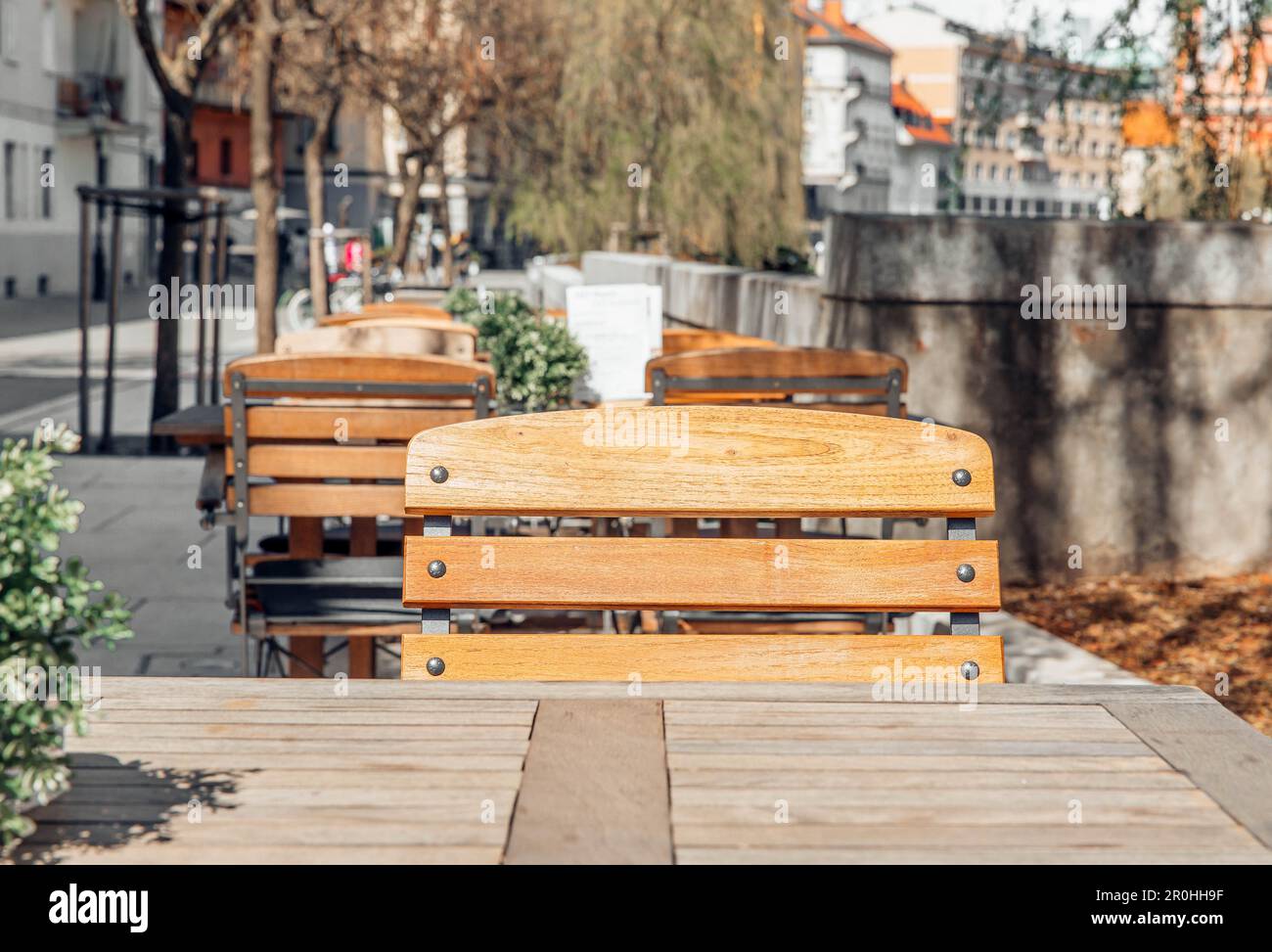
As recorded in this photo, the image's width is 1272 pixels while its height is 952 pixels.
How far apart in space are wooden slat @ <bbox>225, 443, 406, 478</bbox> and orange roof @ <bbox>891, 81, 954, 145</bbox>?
128143 millimetres

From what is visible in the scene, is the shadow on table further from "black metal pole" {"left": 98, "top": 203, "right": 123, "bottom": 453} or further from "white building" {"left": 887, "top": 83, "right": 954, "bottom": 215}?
"white building" {"left": 887, "top": 83, "right": 954, "bottom": 215}

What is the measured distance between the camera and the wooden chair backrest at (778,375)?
4.54 meters

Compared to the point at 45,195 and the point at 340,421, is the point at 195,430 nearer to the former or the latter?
the point at 340,421

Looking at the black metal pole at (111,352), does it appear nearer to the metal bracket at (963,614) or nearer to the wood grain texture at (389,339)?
the wood grain texture at (389,339)

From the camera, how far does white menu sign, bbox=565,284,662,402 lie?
5.72 meters

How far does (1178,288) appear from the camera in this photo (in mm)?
6836

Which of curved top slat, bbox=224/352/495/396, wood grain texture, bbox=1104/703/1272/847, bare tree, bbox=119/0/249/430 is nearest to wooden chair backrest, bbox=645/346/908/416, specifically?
curved top slat, bbox=224/352/495/396

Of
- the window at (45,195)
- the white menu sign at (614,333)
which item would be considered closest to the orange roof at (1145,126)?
the white menu sign at (614,333)

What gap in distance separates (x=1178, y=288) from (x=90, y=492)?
6.07 meters

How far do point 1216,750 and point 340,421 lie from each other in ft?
8.97

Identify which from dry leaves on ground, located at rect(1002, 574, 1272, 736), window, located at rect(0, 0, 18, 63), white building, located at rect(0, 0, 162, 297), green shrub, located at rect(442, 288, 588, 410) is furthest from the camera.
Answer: white building, located at rect(0, 0, 162, 297)

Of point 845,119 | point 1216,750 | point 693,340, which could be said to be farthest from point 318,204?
point 845,119

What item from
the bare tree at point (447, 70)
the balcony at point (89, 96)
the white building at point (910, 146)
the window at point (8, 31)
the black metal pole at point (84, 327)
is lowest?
the black metal pole at point (84, 327)

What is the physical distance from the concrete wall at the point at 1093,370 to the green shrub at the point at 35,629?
18.2ft
